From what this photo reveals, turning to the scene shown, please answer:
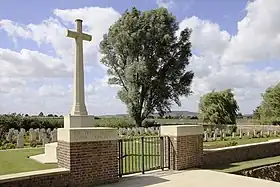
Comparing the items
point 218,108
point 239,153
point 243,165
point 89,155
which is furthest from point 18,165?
point 218,108

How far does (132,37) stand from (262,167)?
21.8 meters

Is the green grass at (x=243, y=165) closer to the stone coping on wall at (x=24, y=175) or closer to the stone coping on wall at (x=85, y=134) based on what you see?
the stone coping on wall at (x=85, y=134)

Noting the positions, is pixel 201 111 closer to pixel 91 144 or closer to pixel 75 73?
pixel 75 73

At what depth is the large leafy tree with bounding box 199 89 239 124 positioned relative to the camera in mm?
34259

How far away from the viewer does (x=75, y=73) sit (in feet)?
37.9

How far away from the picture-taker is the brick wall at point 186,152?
9555 millimetres

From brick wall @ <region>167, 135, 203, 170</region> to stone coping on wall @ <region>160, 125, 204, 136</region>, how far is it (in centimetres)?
10

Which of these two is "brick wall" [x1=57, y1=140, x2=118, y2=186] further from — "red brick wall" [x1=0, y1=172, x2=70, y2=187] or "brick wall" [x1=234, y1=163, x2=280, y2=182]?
"brick wall" [x1=234, y1=163, x2=280, y2=182]

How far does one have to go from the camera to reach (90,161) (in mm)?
7582

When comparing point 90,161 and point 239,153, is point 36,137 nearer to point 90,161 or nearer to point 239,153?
point 239,153

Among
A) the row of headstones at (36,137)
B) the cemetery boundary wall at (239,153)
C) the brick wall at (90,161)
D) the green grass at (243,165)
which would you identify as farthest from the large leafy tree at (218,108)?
the brick wall at (90,161)

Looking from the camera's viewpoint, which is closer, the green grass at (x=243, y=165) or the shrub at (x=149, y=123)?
the green grass at (x=243, y=165)

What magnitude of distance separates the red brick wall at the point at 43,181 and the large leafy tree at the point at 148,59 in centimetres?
2323

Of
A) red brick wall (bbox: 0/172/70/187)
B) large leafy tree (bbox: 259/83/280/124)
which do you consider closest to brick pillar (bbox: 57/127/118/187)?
red brick wall (bbox: 0/172/70/187)
